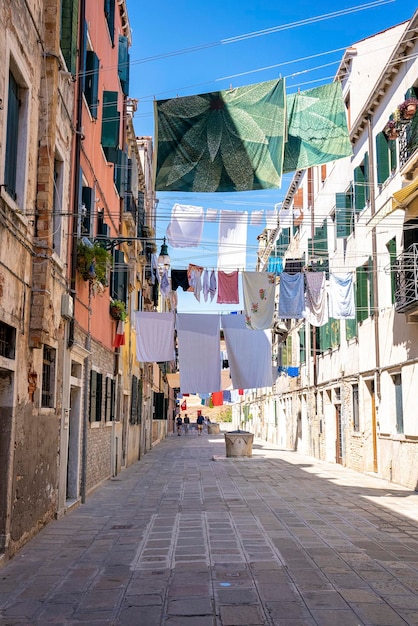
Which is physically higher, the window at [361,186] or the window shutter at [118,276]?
the window at [361,186]

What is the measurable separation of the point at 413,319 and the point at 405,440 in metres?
2.89

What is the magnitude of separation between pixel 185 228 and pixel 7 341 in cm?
744

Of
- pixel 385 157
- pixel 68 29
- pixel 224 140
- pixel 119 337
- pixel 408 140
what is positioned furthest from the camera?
pixel 385 157

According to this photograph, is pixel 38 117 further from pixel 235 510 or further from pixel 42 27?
pixel 235 510

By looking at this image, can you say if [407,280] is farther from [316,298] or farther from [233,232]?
[233,232]

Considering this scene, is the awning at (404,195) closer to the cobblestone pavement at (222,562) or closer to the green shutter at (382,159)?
the green shutter at (382,159)

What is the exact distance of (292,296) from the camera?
1731cm

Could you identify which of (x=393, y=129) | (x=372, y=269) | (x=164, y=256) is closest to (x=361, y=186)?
(x=372, y=269)

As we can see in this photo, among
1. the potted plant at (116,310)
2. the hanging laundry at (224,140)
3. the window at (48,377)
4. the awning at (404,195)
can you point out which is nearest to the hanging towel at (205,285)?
the potted plant at (116,310)

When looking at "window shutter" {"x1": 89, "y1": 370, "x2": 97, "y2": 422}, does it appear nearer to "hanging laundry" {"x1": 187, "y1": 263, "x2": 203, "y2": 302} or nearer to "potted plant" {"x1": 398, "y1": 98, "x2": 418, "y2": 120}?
"hanging laundry" {"x1": 187, "y1": 263, "x2": 203, "y2": 302}

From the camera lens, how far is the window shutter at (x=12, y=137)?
24.7 feet

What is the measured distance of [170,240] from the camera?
14.4 metres

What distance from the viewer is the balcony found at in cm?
1402

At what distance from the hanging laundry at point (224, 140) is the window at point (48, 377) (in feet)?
12.3
